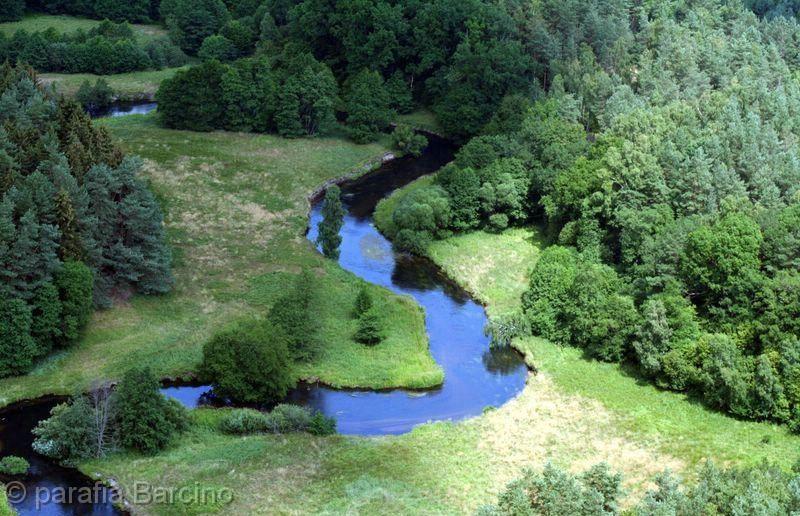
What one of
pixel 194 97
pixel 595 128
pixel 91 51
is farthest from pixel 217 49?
pixel 595 128

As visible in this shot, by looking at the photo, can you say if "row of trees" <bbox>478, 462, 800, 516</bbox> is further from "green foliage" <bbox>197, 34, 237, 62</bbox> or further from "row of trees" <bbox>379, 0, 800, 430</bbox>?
"green foliage" <bbox>197, 34, 237, 62</bbox>

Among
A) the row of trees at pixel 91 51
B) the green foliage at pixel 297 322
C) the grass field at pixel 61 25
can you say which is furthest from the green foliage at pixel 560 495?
the grass field at pixel 61 25

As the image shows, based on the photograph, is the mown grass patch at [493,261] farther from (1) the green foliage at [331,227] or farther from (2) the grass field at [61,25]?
(2) the grass field at [61,25]

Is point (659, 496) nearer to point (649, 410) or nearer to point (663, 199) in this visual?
point (649, 410)

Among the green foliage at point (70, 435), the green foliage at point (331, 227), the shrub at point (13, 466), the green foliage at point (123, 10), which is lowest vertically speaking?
the shrub at point (13, 466)

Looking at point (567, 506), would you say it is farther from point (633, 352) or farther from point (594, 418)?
point (633, 352)

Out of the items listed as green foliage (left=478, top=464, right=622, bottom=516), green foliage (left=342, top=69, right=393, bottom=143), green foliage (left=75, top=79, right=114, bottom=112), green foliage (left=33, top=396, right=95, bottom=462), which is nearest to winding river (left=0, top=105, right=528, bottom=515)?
green foliage (left=33, top=396, right=95, bottom=462)
